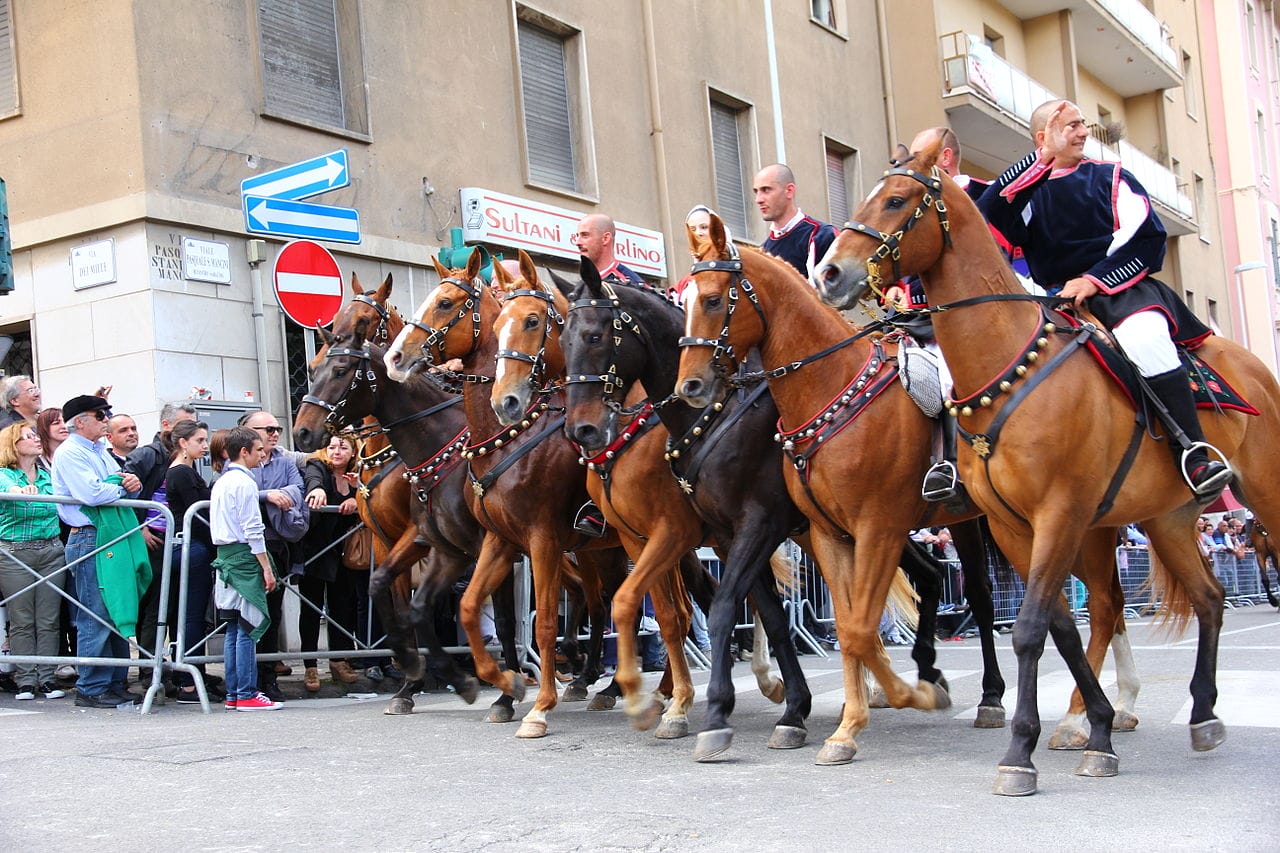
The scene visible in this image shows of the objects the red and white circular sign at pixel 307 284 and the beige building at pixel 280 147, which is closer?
the red and white circular sign at pixel 307 284

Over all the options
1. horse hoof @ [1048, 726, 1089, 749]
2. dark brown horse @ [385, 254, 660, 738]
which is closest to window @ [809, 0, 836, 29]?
dark brown horse @ [385, 254, 660, 738]

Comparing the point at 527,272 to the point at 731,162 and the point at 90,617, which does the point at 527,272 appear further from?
the point at 731,162

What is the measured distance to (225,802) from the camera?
5562mm

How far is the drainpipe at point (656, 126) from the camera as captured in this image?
19.1 metres

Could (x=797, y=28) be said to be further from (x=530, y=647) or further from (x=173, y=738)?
(x=173, y=738)

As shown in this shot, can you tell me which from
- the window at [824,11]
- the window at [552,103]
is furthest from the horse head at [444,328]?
the window at [824,11]

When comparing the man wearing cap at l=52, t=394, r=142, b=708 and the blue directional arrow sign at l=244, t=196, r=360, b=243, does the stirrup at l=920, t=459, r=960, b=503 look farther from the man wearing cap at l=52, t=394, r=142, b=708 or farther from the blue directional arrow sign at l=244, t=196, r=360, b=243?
the blue directional arrow sign at l=244, t=196, r=360, b=243

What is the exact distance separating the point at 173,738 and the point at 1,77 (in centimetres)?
893

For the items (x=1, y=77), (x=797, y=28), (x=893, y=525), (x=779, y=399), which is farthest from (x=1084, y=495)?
(x=797, y=28)

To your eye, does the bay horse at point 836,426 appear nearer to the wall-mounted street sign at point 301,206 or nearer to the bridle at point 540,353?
the bridle at point 540,353

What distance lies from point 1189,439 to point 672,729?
3033mm

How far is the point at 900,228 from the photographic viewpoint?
579 centimetres

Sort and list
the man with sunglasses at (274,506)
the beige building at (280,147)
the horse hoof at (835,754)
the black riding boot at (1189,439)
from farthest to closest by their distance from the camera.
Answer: the beige building at (280,147)
the man with sunglasses at (274,506)
the horse hoof at (835,754)
the black riding boot at (1189,439)

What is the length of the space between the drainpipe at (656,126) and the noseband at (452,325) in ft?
33.9
